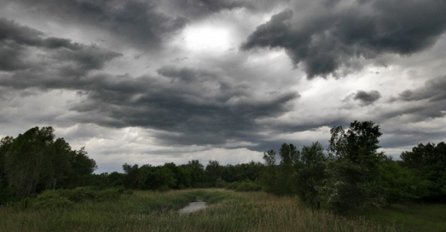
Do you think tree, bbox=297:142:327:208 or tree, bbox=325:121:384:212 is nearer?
tree, bbox=325:121:384:212

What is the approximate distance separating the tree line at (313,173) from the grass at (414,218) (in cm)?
143

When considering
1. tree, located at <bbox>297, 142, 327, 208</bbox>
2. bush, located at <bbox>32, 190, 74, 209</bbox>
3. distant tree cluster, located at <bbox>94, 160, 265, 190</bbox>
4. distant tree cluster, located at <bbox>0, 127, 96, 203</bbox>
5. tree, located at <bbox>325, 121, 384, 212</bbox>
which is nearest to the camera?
tree, located at <bbox>325, 121, 384, 212</bbox>

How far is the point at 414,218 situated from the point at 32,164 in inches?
1658

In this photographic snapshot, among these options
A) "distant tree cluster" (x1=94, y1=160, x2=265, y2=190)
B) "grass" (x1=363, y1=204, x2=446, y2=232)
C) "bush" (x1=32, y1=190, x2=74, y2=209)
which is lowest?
"grass" (x1=363, y1=204, x2=446, y2=232)

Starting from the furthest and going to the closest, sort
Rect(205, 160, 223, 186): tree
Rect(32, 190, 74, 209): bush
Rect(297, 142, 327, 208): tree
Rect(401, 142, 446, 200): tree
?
Rect(205, 160, 223, 186): tree, Rect(401, 142, 446, 200): tree, Rect(297, 142, 327, 208): tree, Rect(32, 190, 74, 209): bush

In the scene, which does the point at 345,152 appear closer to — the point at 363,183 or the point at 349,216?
the point at 363,183

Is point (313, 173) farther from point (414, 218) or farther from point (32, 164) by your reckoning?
point (32, 164)

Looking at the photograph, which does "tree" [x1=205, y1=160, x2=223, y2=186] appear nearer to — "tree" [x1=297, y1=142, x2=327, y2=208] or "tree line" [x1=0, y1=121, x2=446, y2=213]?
"tree line" [x1=0, y1=121, x2=446, y2=213]

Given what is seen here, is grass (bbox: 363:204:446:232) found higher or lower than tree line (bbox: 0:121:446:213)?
lower

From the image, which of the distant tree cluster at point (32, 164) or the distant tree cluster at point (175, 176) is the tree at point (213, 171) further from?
the distant tree cluster at point (32, 164)

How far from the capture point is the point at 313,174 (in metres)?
33.6

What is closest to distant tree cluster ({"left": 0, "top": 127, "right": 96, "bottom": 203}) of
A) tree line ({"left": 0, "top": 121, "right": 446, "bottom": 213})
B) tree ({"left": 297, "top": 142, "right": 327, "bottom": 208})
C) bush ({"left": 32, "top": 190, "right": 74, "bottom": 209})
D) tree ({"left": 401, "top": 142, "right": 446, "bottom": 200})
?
tree line ({"left": 0, "top": 121, "right": 446, "bottom": 213})

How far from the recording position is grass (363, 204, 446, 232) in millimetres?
26827

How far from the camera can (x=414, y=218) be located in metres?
33.3
